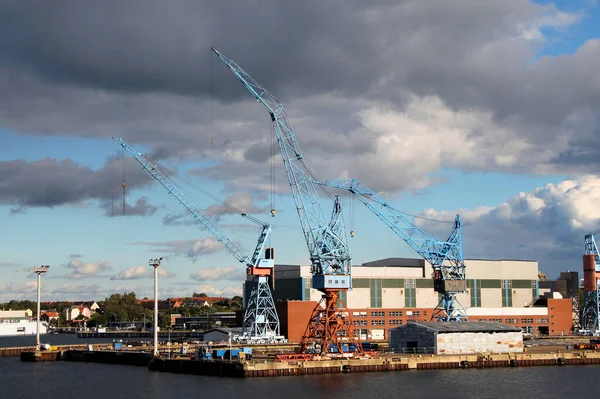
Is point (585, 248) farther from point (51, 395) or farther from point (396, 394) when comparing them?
point (51, 395)

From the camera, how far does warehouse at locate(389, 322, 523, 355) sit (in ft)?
361

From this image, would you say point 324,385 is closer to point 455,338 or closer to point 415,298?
point 455,338

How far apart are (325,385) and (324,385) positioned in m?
0.11

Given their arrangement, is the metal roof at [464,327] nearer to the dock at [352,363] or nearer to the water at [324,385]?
the dock at [352,363]

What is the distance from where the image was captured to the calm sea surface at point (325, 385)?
82312 mm

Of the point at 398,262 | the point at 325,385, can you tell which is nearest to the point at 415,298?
the point at 398,262

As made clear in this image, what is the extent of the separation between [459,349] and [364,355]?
1401 cm

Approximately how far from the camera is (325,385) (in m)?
88.2

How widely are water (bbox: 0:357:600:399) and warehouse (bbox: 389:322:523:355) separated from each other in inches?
287

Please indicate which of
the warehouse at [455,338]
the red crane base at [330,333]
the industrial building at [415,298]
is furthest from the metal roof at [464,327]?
the industrial building at [415,298]

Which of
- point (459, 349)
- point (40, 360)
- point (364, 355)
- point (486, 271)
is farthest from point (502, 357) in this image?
point (40, 360)

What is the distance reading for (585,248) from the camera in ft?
583

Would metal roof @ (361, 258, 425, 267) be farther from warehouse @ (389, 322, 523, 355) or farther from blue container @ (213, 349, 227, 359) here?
blue container @ (213, 349, 227, 359)

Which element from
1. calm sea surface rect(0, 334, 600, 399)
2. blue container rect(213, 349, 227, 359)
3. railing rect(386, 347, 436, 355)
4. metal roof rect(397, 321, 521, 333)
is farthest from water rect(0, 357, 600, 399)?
metal roof rect(397, 321, 521, 333)
